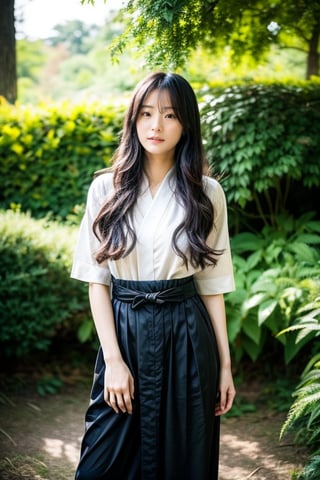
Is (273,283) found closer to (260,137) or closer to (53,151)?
(260,137)

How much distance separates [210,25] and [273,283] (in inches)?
70.7

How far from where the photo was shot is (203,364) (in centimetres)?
227

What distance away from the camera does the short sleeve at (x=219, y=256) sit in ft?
7.84

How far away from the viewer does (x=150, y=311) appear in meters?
2.25

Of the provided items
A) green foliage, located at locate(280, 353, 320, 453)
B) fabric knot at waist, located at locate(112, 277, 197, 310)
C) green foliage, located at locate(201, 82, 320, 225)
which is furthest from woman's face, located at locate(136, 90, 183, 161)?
green foliage, located at locate(201, 82, 320, 225)

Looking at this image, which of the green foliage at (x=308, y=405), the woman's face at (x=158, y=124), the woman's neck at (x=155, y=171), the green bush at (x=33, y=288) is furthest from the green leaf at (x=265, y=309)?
the woman's face at (x=158, y=124)

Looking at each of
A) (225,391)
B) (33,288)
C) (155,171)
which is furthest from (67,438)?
(155,171)

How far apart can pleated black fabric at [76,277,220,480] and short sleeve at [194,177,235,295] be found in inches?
7.7

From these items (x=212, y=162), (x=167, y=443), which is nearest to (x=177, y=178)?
(x=167, y=443)

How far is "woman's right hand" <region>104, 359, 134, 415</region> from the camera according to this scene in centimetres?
219

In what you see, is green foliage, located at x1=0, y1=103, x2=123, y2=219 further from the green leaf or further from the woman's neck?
the woman's neck

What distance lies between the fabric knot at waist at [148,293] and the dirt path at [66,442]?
1.49m

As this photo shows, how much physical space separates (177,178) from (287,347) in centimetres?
198

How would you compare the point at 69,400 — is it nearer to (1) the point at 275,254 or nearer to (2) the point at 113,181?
(1) the point at 275,254
